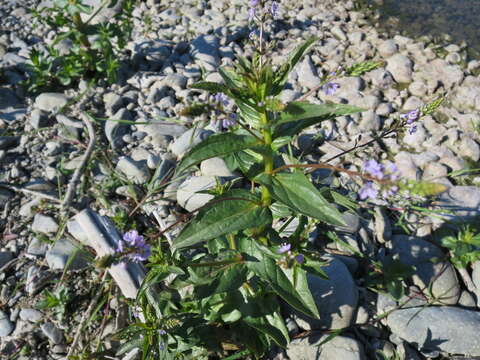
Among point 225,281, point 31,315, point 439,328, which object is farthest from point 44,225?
point 439,328

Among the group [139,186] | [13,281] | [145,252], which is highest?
[145,252]

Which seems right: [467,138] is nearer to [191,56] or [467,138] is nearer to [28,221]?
[191,56]

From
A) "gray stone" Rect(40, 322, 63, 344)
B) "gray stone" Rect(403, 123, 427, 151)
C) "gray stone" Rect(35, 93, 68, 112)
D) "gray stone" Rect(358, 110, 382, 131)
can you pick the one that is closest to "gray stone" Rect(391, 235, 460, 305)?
"gray stone" Rect(403, 123, 427, 151)

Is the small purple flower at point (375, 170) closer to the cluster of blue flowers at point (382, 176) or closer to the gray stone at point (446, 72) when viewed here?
the cluster of blue flowers at point (382, 176)

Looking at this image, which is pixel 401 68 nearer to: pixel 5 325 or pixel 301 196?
pixel 301 196

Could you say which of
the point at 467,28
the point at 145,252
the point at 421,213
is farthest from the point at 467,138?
the point at 145,252
